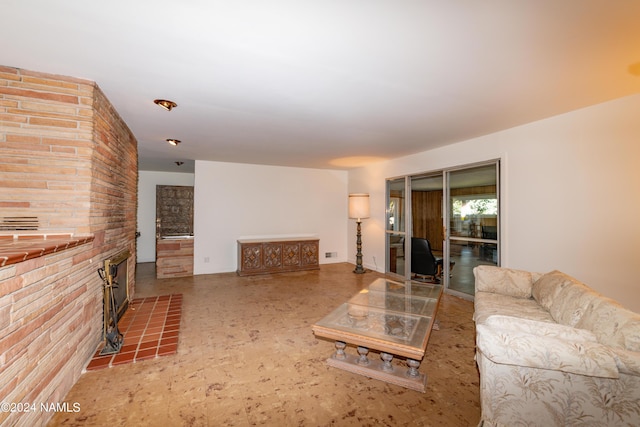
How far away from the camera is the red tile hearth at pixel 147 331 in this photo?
240 cm

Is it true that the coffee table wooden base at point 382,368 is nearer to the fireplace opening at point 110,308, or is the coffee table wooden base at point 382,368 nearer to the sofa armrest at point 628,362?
the sofa armrest at point 628,362

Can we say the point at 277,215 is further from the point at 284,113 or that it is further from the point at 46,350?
the point at 46,350

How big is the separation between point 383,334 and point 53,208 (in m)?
2.69

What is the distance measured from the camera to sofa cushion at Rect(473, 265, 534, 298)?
9.26 feet

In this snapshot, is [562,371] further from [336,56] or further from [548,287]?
[336,56]

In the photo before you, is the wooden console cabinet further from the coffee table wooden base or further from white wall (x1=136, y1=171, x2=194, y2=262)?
the coffee table wooden base

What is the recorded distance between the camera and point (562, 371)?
4.47 feet

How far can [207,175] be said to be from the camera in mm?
5723

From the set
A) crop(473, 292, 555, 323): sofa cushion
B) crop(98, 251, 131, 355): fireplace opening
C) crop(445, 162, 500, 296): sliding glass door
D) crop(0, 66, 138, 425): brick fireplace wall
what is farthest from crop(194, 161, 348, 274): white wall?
crop(473, 292, 555, 323): sofa cushion

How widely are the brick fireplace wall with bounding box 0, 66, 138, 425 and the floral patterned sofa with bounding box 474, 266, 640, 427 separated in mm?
2573

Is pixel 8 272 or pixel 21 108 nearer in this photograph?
pixel 8 272

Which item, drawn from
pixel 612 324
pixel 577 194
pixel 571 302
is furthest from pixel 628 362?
pixel 577 194

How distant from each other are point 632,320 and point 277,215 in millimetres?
5609

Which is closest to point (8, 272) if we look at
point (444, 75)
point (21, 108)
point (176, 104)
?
point (21, 108)
